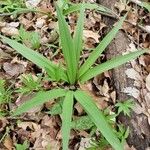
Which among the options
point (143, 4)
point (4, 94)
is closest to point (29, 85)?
point (4, 94)

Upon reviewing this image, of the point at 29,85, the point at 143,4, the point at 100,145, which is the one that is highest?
the point at 143,4

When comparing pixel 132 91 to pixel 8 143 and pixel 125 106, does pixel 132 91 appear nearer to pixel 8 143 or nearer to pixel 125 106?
pixel 125 106

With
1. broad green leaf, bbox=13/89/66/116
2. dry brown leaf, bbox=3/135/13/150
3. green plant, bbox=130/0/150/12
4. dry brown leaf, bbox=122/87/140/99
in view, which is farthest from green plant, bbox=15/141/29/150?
green plant, bbox=130/0/150/12

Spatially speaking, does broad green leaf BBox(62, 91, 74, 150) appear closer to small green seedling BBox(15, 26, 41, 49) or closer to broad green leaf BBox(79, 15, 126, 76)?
broad green leaf BBox(79, 15, 126, 76)

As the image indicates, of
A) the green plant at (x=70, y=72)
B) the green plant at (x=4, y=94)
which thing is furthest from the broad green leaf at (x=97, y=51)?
the green plant at (x=4, y=94)

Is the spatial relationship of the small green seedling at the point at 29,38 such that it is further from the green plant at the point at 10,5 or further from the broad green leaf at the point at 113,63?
the broad green leaf at the point at 113,63

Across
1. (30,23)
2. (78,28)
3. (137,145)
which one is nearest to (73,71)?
(78,28)
